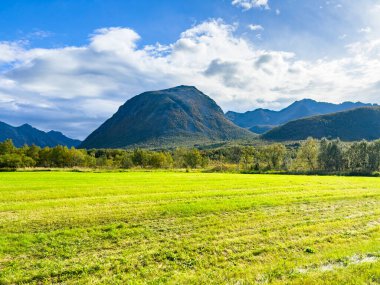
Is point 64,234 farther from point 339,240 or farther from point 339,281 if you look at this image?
point 339,240

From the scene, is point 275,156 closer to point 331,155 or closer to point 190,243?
point 331,155

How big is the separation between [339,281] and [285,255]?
2839 mm

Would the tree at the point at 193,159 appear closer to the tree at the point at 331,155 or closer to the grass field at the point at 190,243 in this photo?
the tree at the point at 331,155

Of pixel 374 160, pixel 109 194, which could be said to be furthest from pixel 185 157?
pixel 109 194

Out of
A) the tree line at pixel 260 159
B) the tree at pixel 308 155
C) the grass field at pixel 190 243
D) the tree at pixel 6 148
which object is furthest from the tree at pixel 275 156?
the tree at pixel 6 148

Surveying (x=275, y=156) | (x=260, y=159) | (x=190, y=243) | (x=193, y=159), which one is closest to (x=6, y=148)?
(x=193, y=159)

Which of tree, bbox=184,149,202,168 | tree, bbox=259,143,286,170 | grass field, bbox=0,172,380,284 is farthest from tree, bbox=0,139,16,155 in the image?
grass field, bbox=0,172,380,284

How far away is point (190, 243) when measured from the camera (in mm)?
13438

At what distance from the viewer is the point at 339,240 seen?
45.5ft

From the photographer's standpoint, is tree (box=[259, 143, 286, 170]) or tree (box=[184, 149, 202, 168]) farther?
tree (box=[184, 149, 202, 168])

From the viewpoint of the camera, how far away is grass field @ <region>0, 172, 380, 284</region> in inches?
393

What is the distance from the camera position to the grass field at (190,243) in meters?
9.98

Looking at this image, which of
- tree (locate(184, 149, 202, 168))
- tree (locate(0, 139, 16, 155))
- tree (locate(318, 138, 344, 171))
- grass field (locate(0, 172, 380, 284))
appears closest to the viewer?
grass field (locate(0, 172, 380, 284))

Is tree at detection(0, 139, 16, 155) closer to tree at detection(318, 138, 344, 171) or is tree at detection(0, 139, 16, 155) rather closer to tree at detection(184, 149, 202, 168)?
tree at detection(184, 149, 202, 168)
